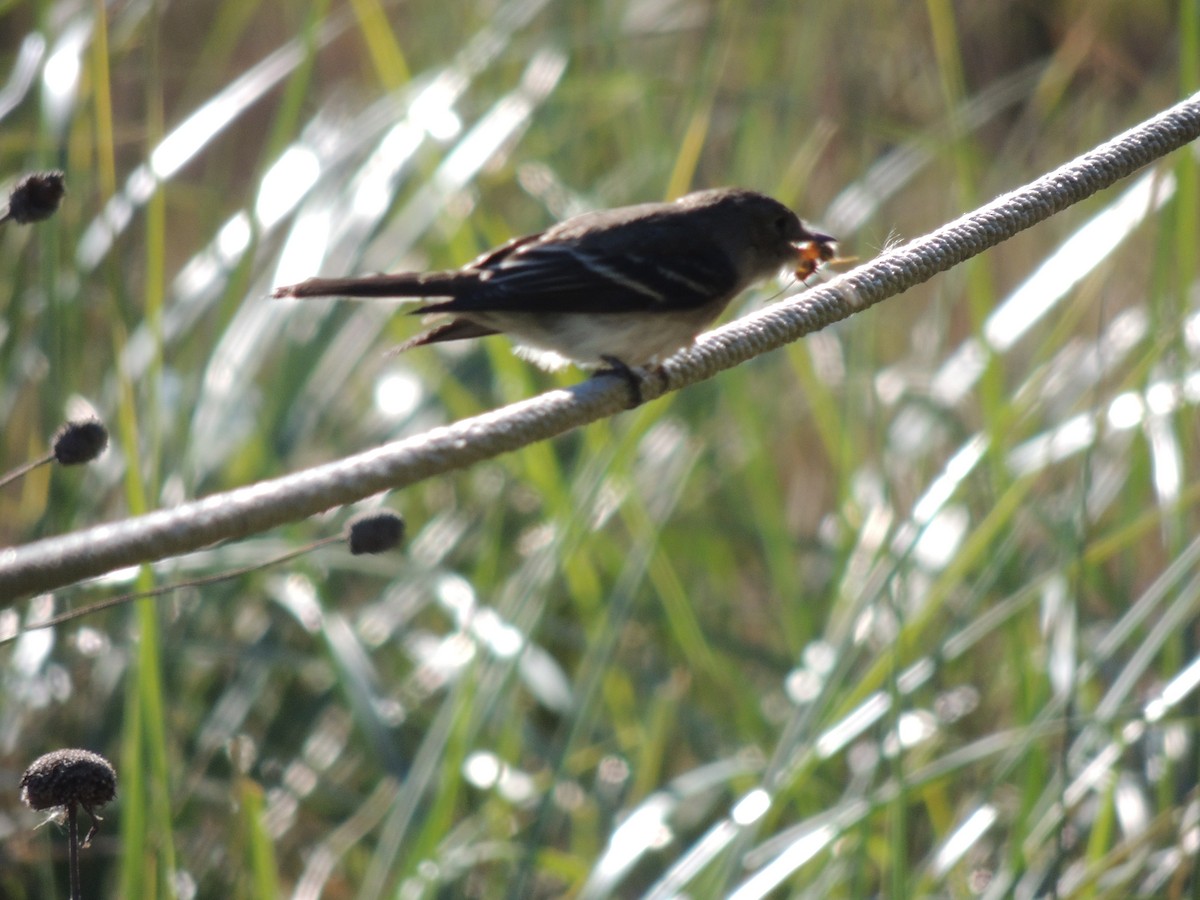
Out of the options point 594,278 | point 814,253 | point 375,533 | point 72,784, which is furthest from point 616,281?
point 72,784

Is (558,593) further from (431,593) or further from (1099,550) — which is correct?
(1099,550)

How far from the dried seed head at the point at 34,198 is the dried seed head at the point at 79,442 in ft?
0.58

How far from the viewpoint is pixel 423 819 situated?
2504 millimetres

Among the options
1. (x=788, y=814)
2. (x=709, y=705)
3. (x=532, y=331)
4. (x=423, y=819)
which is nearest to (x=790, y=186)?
(x=532, y=331)

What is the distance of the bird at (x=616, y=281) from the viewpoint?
2.38m

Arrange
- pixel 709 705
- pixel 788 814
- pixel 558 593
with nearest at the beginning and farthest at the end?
pixel 788 814 < pixel 709 705 < pixel 558 593

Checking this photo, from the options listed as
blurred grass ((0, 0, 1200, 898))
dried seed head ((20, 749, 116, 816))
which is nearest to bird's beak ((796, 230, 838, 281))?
blurred grass ((0, 0, 1200, 898))

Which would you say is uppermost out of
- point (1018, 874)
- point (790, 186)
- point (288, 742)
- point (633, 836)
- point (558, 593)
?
point (790, 186)

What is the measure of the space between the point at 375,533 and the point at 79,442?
256 mm

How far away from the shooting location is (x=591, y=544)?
3.06 meters

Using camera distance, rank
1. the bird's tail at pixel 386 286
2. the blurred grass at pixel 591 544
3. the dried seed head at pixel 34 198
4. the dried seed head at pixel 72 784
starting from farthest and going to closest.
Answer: the blurred grass at pixel 591 544 → the bird's tail at pixel 386 286 → the dried seed head at pixel 34 198 → the dried seed head at pixel 72 784

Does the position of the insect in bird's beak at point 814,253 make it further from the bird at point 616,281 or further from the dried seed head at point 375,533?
the dried seed head at point 375,533

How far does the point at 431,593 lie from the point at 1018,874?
1.48 m

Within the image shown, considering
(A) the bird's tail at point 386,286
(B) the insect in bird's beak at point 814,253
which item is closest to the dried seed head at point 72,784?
(A) the bird's tail at point 386,286
